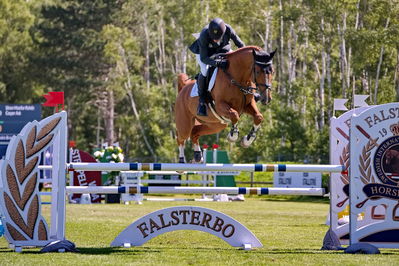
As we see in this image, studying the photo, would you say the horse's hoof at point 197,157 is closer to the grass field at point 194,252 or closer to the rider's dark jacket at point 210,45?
the grass field at point 194,252

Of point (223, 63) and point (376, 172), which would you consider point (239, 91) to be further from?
point (376, 172)

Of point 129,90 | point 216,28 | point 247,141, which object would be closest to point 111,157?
point 247,141

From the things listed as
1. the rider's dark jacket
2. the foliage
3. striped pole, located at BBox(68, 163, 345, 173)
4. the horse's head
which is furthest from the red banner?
the horse's head

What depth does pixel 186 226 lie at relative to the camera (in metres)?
8.19

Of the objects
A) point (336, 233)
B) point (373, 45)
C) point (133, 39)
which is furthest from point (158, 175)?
point (133, 39)

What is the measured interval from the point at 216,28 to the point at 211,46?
0.97 feet

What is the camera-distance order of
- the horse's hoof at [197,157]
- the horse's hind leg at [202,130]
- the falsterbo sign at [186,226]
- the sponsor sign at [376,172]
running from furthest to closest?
the horse's hind leg at [202,130] < the horse's hoof at [197,157] < the falsterbo sign at [186,226] < the sponsor sign at [376,172]

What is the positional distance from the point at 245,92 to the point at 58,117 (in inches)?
76.1

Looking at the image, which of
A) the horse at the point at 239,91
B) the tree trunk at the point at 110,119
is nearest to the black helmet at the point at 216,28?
the horse at the point at 239,91

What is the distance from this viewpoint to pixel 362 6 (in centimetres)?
3306

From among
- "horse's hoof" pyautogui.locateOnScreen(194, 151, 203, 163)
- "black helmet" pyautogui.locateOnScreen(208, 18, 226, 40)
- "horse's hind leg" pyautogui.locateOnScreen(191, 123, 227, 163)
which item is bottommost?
"horse's hoof" pyautogui.locateOnScreen(194, 151, 203, 163)

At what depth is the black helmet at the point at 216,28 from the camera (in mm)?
8602

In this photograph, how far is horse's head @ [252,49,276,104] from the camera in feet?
26.3

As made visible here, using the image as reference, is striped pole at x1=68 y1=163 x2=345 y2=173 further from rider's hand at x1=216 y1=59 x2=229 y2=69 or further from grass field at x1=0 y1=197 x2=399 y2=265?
rider's hand at x1=216 y1=59 x2=229 y2=69
